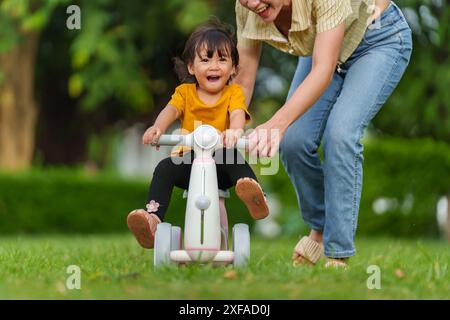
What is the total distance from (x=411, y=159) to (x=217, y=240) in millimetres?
7403

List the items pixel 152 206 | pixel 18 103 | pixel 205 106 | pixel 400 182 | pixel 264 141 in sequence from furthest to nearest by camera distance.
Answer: pixel 18 103 < pixel 400 182 < pixel 205 106 < pixel 152 206 < pixel 264 141

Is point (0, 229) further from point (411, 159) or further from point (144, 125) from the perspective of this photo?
point (144, 125)

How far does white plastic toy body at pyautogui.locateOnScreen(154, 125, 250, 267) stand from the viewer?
3824 millimetres

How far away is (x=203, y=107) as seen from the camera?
13.5 ft

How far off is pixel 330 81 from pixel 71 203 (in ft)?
27.1

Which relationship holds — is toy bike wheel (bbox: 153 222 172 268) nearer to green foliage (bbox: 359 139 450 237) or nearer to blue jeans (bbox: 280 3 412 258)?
blue jeans (bbox: 280 3 412 258)

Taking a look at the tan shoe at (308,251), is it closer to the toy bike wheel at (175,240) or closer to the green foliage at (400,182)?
the toy bike wheel at (175,240)

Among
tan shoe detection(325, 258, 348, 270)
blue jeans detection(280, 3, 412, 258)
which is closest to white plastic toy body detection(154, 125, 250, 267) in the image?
tan shoe detection(325, 258, 348, 270)

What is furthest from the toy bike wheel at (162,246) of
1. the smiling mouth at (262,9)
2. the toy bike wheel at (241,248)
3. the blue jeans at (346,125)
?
the smiling mouth at (262,9)

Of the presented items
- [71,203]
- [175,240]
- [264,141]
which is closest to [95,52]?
[71,203]

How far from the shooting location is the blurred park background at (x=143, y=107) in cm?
1088

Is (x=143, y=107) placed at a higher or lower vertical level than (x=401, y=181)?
higher

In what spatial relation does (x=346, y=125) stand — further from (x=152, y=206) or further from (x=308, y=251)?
(x=152, y=206)
